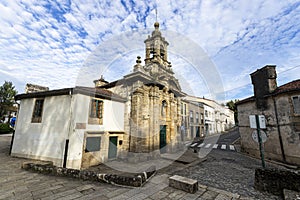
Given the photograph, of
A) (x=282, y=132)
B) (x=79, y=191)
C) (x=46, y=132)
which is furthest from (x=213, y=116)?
(x=79, y=191)

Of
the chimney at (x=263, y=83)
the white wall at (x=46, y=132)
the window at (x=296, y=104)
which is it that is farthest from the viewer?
the chimney at (x=263, y=83)

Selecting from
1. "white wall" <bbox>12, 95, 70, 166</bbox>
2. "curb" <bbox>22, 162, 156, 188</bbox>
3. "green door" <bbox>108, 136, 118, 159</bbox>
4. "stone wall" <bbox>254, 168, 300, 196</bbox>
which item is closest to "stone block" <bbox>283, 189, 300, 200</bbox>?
"stone wall" <bbox>254, 168, 300, 196</bbox>

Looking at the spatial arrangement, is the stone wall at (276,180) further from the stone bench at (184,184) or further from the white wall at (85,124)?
the white wall at (85,124)

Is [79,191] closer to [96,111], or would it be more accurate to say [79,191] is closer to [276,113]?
[96,111]

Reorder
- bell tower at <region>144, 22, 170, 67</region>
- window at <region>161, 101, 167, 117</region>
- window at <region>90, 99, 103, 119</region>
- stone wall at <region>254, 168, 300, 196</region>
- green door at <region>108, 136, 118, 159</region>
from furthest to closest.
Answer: bell tower at <region>144, 22, 170, 67</region> < window at <region>161, 101, 167, 117</region> < green door at <region>108, 136, 118, 159</region> < window at <region>90, 99, 103, 119</region> < stone wall at <region>254, 168, 300, 196</region>

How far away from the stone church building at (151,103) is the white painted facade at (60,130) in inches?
80.6

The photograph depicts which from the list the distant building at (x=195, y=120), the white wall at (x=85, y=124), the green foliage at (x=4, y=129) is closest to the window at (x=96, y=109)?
the white wall at (x=85, y=124)

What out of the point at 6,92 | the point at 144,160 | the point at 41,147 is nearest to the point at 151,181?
the point at 144,160

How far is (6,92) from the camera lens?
28250 millimetres

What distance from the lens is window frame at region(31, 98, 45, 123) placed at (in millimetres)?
9702

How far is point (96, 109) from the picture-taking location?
10023 mm

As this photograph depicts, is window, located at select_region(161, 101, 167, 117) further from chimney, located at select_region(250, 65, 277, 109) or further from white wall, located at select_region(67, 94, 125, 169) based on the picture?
chimney, located at select_region(250, 65, 277, 109)

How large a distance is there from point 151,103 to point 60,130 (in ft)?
23.2

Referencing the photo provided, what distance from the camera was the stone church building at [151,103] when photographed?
11.3 m
